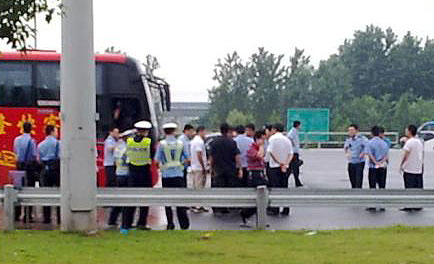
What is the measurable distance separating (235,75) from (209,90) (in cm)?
262

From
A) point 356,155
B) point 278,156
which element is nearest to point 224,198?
point 278,156

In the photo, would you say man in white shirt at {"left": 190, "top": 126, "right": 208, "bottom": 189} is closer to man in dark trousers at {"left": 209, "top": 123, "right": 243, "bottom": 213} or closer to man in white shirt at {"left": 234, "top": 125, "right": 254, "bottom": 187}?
man in white shirt at {"left": 234, "top": 125, "right": 254, "bottom": 187}

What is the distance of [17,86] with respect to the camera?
20.7 meters

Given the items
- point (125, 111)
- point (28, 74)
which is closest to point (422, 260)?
point (125, 111)

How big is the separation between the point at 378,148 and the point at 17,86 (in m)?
8.54

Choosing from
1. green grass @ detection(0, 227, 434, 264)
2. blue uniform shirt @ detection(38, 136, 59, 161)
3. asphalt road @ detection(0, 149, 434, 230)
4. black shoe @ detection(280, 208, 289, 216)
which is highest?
blue uniform shirt @ detection(38, 136, 59, 161)

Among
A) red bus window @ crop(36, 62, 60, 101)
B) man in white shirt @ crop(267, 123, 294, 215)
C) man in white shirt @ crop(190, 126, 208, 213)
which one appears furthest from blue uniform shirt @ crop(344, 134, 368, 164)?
red bus window @ crop(36, 62, 60, 101)

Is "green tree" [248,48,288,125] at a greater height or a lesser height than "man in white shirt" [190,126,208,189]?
greater

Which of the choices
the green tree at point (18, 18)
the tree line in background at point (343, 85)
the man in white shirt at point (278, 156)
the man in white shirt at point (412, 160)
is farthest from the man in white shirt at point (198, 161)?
the tree line in background at point (343, 85)

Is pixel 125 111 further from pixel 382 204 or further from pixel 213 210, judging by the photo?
pixel 382 204

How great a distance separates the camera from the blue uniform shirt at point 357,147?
18.3 meters

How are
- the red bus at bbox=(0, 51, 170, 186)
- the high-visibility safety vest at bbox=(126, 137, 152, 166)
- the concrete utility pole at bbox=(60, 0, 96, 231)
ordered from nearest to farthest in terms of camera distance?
the concrete utility pole at bbox=(60, 0, 96, 231), the high-visibility safety vest at bbox=(126, 137, 152, 166), the red bus at bbox=(0, 51, 170, 186)

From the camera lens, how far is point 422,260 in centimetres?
1048

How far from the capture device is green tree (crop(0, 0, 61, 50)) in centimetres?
704
